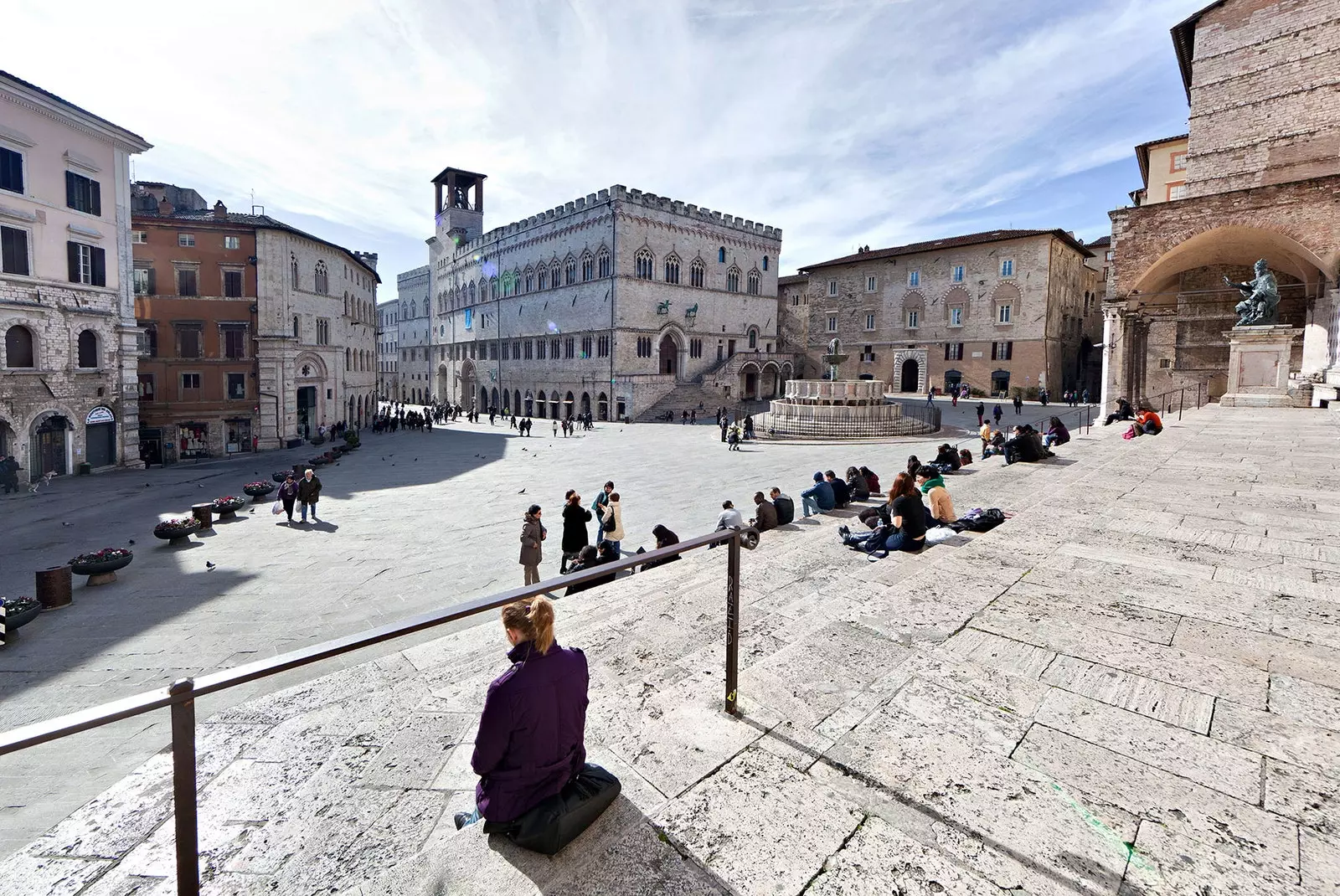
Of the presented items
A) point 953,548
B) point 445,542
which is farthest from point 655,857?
point 445,542

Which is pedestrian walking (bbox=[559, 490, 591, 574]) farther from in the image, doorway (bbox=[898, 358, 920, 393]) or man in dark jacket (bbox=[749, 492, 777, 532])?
doorway (bbox=[898, 358, 920, 393])

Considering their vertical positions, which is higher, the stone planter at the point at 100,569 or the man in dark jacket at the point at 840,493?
the man in dark jacket at the point at 840,493

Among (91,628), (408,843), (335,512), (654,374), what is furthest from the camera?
(654,374)

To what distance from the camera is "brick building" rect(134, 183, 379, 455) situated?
28.2 metres

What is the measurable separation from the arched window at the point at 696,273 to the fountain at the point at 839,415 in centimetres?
2309

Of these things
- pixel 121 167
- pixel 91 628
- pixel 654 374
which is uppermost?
pixel 121 167

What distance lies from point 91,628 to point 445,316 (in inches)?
2468

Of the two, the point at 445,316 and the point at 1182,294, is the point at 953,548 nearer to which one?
the point at 1182,294

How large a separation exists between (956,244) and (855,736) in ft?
159

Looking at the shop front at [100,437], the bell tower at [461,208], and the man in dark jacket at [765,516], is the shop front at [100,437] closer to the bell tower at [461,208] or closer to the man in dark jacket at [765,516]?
the man in dark jacket at [765,516]

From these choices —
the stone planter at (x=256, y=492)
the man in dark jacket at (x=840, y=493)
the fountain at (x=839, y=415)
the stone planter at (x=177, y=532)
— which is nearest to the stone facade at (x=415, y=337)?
the fountain at (x=839, y=415)

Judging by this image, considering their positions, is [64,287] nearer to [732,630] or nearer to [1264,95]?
[732,630]

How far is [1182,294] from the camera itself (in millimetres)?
27344

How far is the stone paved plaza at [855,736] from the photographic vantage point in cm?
236
